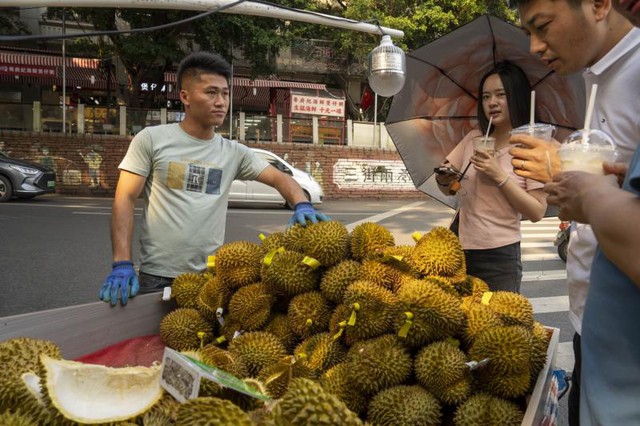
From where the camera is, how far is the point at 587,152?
1.35 metres

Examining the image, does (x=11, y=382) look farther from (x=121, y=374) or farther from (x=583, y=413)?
(x=583, y=413)

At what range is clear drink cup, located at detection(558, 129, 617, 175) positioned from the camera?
4.38ft

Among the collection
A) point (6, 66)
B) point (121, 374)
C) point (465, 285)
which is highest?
point (6, 66)

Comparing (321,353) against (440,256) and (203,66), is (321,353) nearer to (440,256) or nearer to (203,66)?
(440,256)

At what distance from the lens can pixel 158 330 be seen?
2.28m

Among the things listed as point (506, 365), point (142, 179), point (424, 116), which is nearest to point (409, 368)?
point (506, 365)

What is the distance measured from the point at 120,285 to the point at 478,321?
149 cm

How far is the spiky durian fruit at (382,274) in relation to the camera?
1.90 m

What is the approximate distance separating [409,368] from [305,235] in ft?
2.35

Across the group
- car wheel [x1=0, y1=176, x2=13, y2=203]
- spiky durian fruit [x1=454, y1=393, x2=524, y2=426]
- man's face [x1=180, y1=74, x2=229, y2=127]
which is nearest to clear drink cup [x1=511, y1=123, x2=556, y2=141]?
spiky durian fruit [x1=454, y1=393, x2=524, y2=426]

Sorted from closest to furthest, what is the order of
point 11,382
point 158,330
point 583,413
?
point 583,413 → point 11,382 → point 158,330

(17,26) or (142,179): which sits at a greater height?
(17,26)

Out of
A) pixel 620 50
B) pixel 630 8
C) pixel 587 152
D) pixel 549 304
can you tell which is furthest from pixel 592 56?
pixel 549 304

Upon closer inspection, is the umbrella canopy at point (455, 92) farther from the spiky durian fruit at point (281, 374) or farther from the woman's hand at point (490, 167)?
the spiky durian fruit at point (281, 374)
